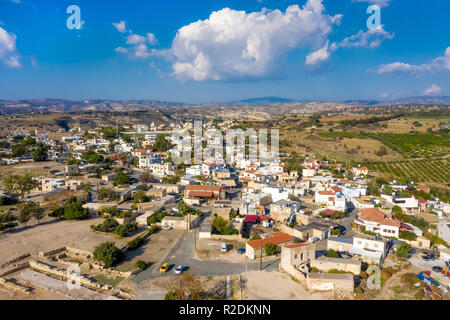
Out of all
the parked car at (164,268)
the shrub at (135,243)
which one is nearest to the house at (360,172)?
the shrub at (135,243)

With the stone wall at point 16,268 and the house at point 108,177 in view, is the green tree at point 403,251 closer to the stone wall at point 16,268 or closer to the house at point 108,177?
the stone wall at point 16,268

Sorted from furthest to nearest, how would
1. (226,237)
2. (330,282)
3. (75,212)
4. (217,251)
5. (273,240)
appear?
1. (75,212)
2. (226,237)
3. (273,240)
4. (217,251)
5. (330,282)

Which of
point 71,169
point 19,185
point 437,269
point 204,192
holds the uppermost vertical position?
point 71,169

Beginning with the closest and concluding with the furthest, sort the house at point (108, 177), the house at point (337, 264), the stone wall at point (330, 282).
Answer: the stone wall at point (330, 282) < the house at point (337, 264) < the house at point (108, 177)

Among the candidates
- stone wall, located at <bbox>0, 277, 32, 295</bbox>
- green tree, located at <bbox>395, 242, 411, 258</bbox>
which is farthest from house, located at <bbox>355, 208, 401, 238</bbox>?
stone wall, located at <bbox>0, 277, 32, 295</bbox>

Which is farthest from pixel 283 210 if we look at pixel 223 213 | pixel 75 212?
pixel 75 212

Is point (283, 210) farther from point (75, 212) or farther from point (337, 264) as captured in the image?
point (75, 212)
